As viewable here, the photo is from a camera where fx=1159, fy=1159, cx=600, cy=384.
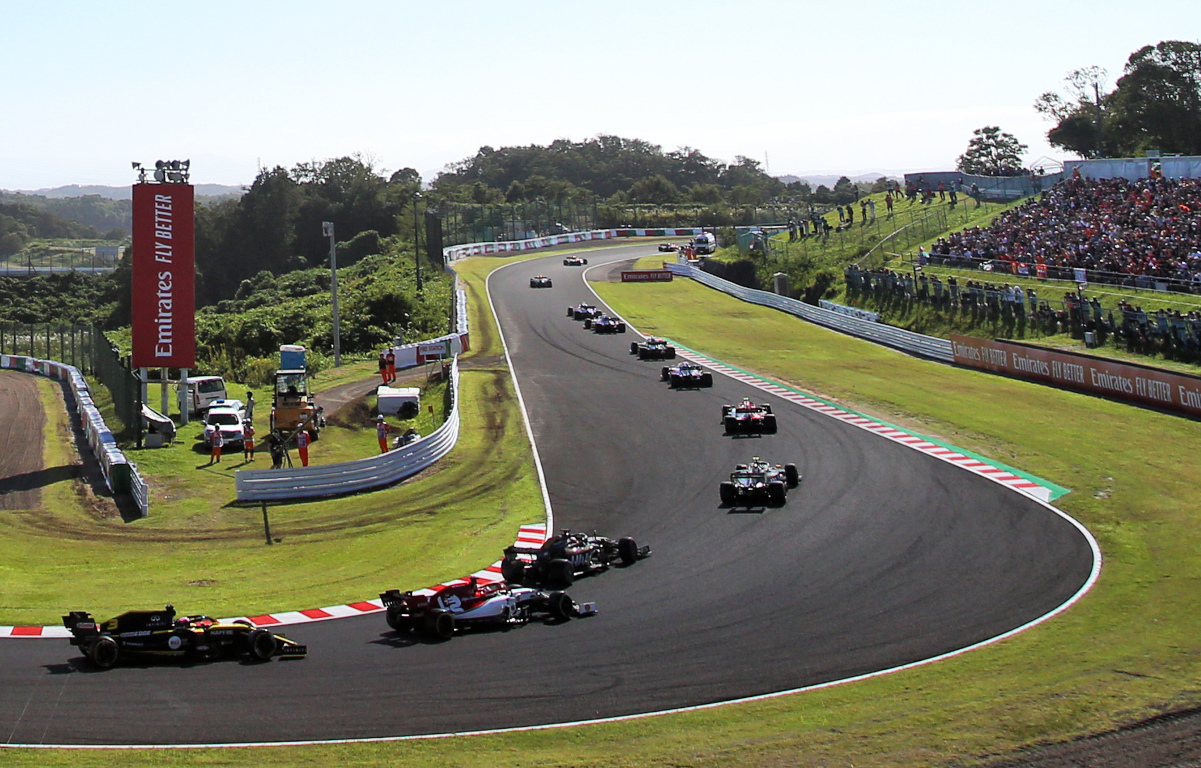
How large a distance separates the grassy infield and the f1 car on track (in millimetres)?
2168

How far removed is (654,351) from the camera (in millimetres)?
52938

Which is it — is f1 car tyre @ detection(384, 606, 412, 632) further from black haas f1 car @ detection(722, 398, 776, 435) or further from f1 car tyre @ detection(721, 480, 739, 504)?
black haas f1 car @ detection(722, 398, 776, 435)

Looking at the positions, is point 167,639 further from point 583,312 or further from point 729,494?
point 583,312

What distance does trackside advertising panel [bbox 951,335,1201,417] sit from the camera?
39.0 meters

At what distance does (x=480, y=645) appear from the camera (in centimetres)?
1886

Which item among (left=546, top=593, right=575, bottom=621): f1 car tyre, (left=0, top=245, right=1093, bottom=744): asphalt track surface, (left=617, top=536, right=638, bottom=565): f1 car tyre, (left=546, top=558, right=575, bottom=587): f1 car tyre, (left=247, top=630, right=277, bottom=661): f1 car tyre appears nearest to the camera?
(left=0, top=245, right=1093, bottom=744): asphalt track surface

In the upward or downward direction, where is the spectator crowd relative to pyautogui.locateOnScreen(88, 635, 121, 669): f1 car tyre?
upward

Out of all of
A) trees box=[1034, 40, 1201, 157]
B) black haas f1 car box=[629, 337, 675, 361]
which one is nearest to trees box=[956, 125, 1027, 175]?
trees box=[1034, 40, 1201, 157]

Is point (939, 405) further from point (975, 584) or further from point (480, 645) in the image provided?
point (480, 645)

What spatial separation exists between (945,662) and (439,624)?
8078 mm

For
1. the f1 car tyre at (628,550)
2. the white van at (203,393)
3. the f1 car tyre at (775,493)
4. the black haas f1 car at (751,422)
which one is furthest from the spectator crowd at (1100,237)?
the white van at (203,393)

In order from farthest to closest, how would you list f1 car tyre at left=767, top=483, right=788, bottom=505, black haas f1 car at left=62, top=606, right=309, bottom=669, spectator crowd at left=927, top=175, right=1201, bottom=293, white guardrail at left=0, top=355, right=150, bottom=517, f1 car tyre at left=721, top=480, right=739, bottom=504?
1. spectator crowd at left=927, top=175, right=1201, bottom=293
2. white guardrail at left=0, top=355, right=150, bottom=517
3. f1 car tyre at left=721, top=480, right=739, bottom=504
4. f1 car tyre at left=767, top=483, right=788, bottom=505
5. black haas f1 car at left=62, top=606, right=309, bottom=669

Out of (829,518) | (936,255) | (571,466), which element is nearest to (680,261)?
Result: (936,255)

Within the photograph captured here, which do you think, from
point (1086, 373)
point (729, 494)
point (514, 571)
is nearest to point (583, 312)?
point (1086, 373)
